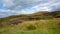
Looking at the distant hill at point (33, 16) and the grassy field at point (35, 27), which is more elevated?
the distant hill at point (33, 16)

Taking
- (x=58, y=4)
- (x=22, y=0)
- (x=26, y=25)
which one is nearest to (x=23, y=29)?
(x=26, y=25)

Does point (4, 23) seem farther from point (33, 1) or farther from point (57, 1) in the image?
point (57, 1)

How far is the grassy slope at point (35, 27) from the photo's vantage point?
2775 mm

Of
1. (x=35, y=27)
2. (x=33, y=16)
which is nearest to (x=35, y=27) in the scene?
(x=35, y=27)

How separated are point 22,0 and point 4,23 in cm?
66

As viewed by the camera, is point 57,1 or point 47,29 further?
point 57,1

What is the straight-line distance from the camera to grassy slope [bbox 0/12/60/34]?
9.11 ft

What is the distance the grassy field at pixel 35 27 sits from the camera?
2775 mm

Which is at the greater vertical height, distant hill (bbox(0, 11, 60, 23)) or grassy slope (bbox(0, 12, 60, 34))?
distant hill (bbox(0, 11, 60, 23))

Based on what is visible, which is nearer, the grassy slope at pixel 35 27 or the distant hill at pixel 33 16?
the grassy slope at pixel 35 27

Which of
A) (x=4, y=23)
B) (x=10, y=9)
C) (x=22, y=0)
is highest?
(x=22, y=0)

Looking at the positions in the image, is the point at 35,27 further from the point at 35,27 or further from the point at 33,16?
→ the point at 33,16

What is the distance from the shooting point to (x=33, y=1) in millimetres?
3051

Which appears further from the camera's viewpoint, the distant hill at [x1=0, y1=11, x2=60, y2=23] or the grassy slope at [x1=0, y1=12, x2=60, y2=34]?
the distant hill at [x1=0, y1=11, x2=60, y2=23]
